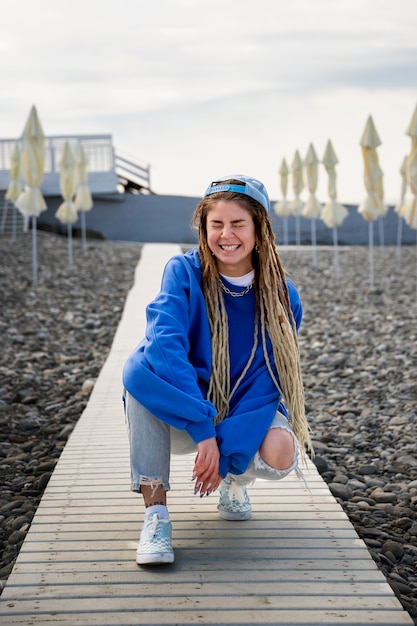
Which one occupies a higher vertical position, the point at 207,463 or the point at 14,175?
the point at 14,175

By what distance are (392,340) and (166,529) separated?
5715mm

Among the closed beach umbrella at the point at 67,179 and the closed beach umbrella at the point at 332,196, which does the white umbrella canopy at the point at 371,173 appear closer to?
the closed beach umbrella at the point at 332,196

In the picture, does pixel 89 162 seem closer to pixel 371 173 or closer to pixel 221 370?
pixel 371 173

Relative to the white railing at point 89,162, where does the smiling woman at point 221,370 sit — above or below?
below

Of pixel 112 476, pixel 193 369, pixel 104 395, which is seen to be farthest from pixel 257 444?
pixel 104 395

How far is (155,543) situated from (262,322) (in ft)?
2.55

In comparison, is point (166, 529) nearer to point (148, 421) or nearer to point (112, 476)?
point (148, 421)

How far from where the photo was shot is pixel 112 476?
143 inches

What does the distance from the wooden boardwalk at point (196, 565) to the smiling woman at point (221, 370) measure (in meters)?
0.13

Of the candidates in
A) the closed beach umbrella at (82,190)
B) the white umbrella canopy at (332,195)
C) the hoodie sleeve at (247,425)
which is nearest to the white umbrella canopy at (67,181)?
the closed beach umbrella at (82,190)

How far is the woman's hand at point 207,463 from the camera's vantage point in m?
2.63

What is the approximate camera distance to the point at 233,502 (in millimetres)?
3066

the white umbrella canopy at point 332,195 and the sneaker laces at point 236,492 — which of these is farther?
the white umbrella canopy at point 332,195

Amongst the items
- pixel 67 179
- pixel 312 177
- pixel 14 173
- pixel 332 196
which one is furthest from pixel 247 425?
pixel 14 173
